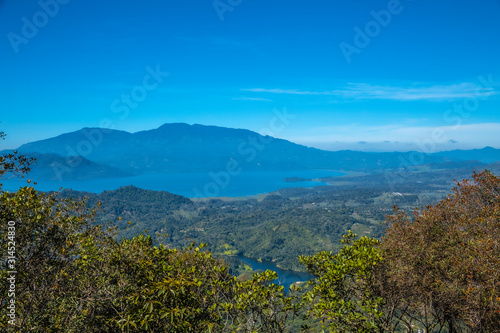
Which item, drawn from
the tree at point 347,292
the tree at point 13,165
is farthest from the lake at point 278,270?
the tree at point 13,165

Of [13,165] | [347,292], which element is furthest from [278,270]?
[13,165]

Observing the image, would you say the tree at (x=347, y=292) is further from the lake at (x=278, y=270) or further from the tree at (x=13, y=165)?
the lake at (x=278, y=270)

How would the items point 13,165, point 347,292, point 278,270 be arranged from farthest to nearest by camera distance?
point 278,270, point 347,292, point 13,165

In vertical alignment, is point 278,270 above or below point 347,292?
below

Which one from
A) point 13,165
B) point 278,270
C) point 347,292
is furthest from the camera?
point 278,270

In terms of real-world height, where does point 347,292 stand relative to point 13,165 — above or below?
below

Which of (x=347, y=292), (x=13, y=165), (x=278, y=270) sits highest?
(x=13, y=165)

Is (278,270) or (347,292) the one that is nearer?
(347,292)

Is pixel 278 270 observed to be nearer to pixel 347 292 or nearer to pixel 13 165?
pixel 347 292

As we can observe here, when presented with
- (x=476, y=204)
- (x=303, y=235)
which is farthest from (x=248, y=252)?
(x=476, y=204)

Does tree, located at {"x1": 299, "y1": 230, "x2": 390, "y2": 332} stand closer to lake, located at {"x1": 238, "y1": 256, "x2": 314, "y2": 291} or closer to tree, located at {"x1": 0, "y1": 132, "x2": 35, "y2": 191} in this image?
tree, located at {"x1": 0, "y1": 132, "x2": 35, "y2": 191}

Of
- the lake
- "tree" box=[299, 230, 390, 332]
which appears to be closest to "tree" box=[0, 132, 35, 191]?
"tree" box=[299, 230, 390, 332]
